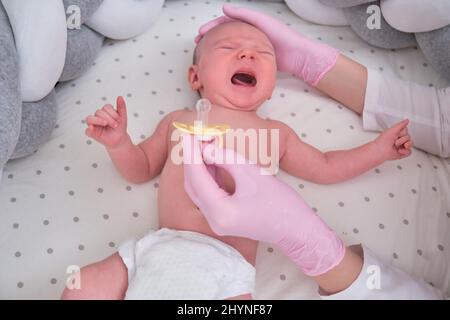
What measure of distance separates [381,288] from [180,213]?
1.15 feet

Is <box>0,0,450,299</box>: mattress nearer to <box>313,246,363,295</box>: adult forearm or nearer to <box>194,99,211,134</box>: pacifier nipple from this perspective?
<box>313,246,363,295</box>: adult forearm

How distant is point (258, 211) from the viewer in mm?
979

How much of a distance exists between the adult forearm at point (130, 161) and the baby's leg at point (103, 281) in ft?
0.57

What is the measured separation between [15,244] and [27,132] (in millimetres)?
198

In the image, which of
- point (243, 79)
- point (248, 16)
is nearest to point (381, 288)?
point (243, 79)

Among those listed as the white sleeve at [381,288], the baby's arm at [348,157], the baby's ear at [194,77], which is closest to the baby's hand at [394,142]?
the baby's arm at [348,157]

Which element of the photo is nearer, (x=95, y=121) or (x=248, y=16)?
(x=95, y=121)

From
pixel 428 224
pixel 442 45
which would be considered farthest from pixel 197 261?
pixel 442 45

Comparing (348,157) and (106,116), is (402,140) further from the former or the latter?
(106,116)

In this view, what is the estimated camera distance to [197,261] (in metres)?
0.97

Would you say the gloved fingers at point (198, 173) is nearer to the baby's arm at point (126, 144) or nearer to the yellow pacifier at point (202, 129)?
the yellow pacifier at point (202, 129)

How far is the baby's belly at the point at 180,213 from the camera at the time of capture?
1.05 metres

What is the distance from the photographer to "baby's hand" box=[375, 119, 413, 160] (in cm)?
117

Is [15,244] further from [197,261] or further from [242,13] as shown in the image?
[242,13]
